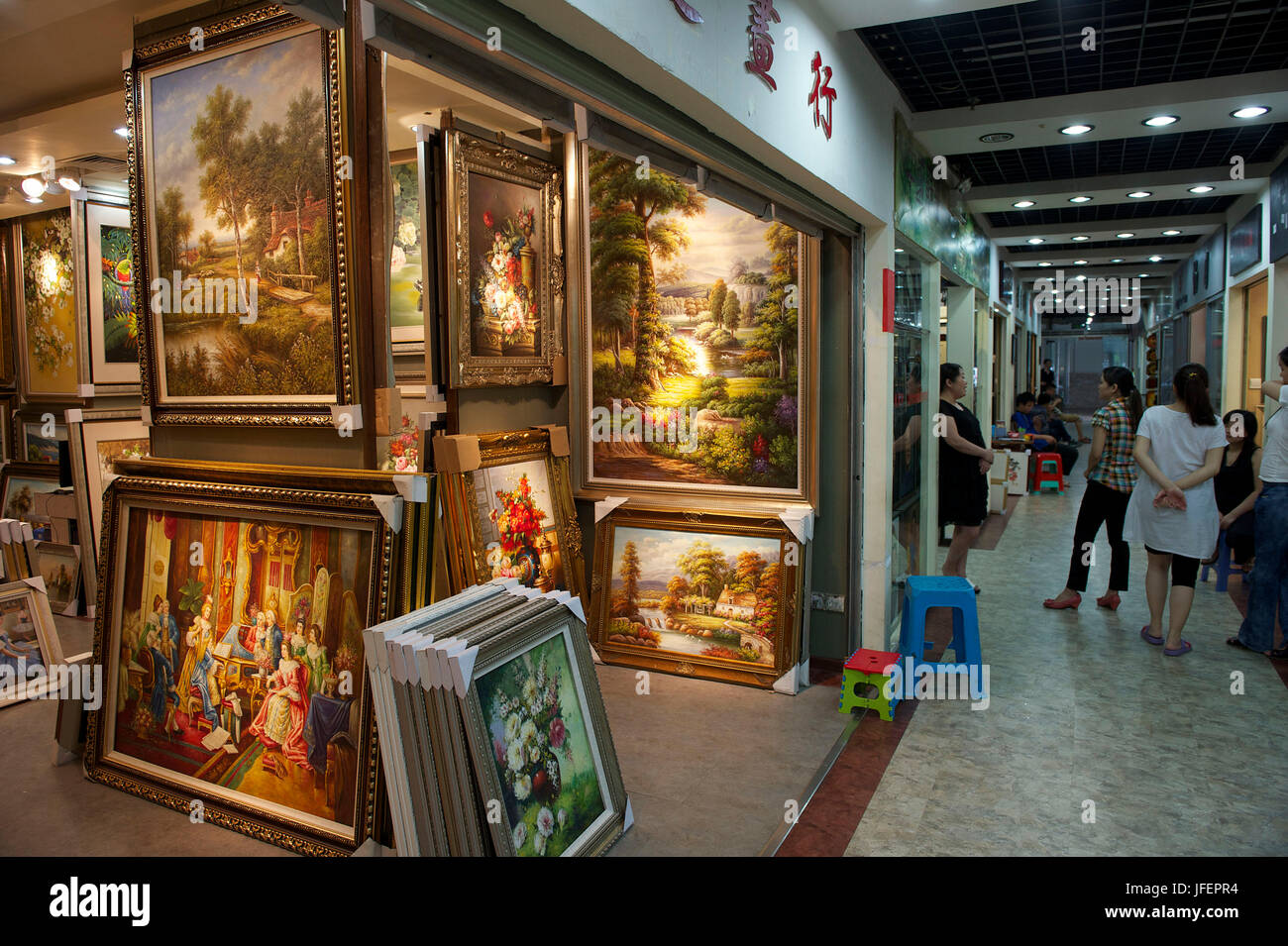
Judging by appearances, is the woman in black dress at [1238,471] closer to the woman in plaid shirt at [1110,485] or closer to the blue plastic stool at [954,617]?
the woman in plaid shirt at [1110,485]


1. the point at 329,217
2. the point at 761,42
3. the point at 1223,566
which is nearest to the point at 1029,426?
the point at 1223,566

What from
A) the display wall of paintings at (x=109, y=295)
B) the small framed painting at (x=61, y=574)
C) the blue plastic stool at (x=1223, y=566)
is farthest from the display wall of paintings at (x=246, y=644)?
the blue plastic stool at (x=1223, y=566)

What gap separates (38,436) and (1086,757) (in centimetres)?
690

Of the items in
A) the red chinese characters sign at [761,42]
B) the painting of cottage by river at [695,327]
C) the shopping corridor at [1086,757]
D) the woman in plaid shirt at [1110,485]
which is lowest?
the shopping corridor at [1086,757]

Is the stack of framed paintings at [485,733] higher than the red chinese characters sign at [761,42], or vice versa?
the red chinese characters sign at [761,42]

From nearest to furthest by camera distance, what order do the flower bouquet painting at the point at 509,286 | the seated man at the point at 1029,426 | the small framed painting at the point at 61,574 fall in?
the flower bouquet painting at the point at 509,286, the small framed painting at the point at 61,574, the seated man at the point at 1029,426

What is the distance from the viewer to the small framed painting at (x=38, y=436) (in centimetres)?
620

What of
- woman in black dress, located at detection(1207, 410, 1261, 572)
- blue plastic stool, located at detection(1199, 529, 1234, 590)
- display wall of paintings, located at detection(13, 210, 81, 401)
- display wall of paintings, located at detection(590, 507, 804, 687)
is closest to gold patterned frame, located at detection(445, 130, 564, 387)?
display wall of paintings, located at detection(590, 507, 804, 687)

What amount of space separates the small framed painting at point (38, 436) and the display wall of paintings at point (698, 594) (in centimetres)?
414

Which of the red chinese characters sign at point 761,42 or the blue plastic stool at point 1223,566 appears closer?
the red chinese characters sign at point 761,42

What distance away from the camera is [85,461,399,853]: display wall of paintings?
2.82 metres

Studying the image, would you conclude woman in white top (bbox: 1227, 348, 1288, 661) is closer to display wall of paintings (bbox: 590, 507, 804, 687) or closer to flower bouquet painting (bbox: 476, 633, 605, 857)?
display wall of paintings (bbox: 590, 507, 804, 687)

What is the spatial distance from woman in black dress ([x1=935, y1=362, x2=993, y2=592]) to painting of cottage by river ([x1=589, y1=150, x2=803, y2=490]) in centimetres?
160

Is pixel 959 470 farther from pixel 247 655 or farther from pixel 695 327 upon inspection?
pixel 247 655
